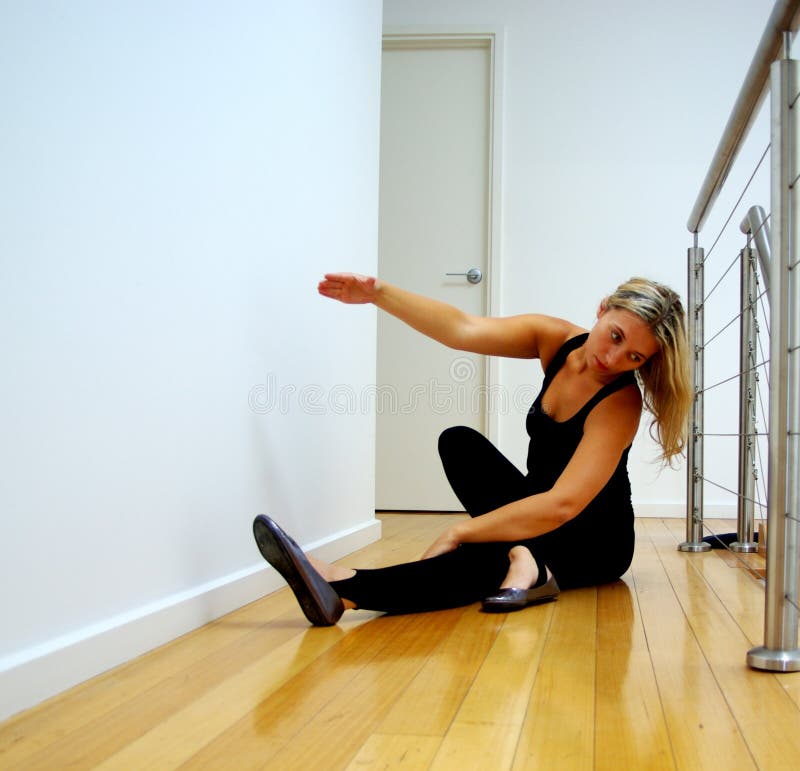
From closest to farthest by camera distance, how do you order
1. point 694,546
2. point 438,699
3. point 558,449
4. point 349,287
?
point 438,699, point 349,287, point 558,449, point 694,546

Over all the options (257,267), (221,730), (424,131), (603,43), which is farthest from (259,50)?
(603,43)

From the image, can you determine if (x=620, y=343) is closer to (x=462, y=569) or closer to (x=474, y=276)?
(x=462, y=569)

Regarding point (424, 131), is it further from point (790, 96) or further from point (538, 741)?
point (538, 741)

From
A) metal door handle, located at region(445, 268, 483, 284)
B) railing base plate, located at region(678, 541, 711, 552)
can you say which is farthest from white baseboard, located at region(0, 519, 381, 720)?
metal door handle, located at region(445, 268, 483, 284)

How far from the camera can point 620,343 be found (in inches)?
69.3

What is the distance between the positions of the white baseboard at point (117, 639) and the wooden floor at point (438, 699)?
23 millimetres

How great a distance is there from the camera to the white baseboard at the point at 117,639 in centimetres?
110

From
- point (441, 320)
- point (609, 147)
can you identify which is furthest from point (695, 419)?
point (609, 147)

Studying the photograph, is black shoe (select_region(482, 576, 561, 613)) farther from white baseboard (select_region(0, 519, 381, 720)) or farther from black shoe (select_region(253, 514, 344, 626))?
white baseboard (select_region(0, 519, 381, 720))

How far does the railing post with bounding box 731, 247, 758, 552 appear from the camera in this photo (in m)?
2.43

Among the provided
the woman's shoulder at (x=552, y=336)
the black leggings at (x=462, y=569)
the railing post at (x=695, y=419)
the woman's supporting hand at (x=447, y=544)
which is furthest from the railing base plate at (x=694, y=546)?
the woman's supporting hand at (x=447, y=544)

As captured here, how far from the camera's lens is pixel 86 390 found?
49.6 inches

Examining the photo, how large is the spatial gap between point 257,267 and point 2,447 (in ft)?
2.90

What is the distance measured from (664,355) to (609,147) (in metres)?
2.26
